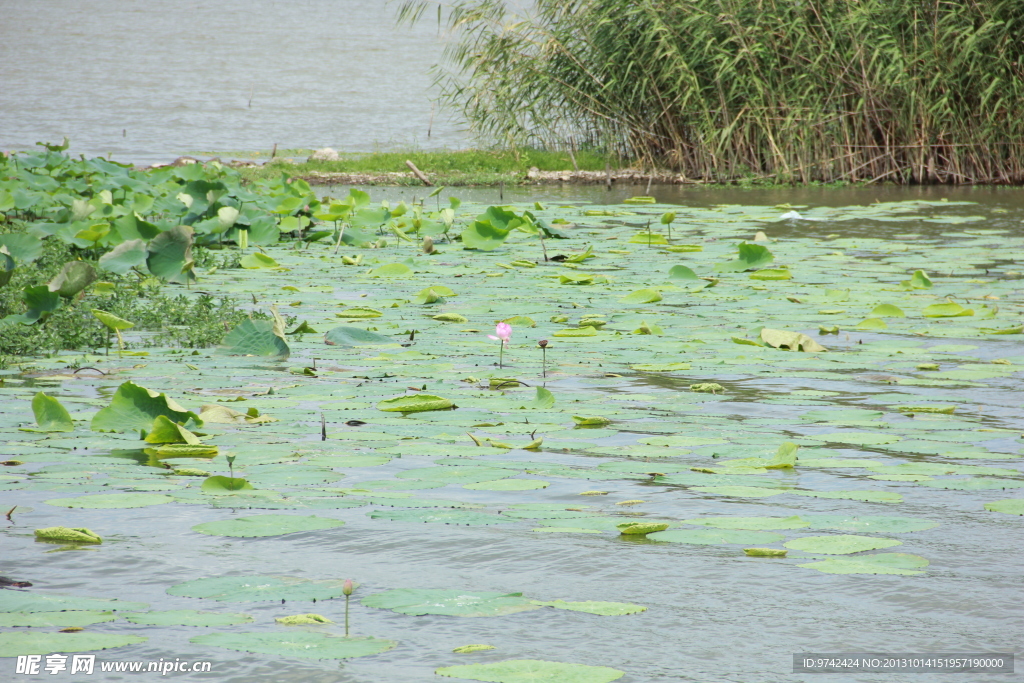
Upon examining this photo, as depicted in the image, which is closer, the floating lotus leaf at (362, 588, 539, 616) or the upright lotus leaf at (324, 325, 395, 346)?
the floating lotus leaf at (362, 588, 539, 616)

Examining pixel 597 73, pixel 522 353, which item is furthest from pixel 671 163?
pixel 522 353

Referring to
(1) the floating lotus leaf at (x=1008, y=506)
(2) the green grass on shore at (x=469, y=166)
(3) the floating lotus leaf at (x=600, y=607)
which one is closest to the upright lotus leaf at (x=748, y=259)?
(1) the floating lotus leaf at (x=1008, y=506)

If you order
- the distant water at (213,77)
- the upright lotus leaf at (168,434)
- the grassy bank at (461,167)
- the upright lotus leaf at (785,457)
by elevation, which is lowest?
the upright lotus leaf at (785,457)

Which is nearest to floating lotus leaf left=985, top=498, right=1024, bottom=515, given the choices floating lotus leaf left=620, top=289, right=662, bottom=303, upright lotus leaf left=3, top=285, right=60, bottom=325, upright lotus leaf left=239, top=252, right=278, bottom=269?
floating lotus leaf left=620, top=289, right=662, bottom=303

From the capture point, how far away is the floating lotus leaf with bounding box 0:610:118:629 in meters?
1.46

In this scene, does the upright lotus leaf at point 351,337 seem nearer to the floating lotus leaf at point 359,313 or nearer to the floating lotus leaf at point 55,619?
the floating lotus leaf at point 359,313

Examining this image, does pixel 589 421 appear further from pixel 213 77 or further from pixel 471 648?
pixel 213 77

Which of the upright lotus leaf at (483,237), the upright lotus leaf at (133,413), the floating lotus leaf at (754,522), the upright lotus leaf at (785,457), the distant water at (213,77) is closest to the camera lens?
the floating lotus leaf at (754,522)

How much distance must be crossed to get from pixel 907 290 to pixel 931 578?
141 inches

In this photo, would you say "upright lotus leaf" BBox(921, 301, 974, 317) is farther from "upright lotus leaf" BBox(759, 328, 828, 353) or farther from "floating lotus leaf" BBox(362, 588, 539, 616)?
"floating lotus leaf" BBox(362, 588, 539, 616)

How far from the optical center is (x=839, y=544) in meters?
1.83

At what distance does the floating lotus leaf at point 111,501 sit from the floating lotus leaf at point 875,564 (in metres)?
1.17

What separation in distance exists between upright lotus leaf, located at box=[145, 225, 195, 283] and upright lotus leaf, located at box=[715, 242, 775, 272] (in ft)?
8.78

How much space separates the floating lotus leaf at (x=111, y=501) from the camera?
6.57 feet
